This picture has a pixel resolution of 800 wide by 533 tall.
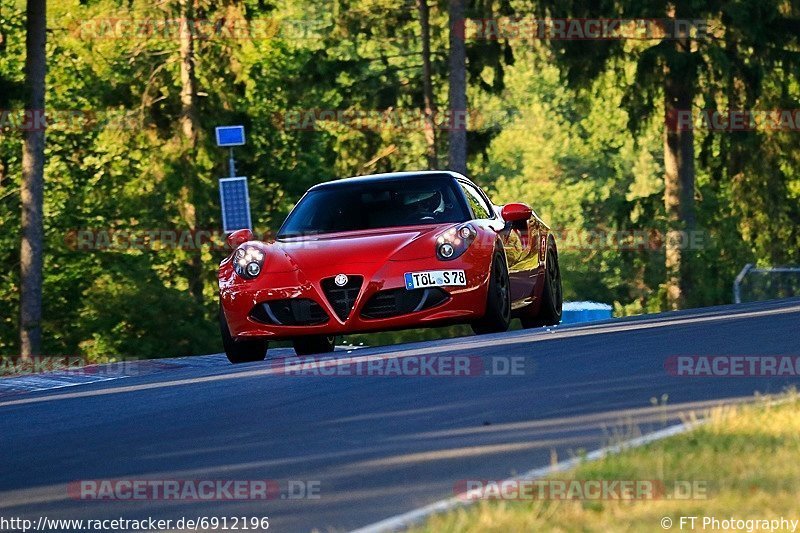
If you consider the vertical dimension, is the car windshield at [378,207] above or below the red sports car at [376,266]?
above

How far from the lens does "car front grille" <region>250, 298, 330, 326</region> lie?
15070mm

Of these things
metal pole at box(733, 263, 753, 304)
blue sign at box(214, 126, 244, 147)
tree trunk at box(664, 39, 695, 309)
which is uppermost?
blue sign at box(214, 126, 244, 147)

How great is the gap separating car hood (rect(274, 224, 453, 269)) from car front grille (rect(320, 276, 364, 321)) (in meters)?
0.16

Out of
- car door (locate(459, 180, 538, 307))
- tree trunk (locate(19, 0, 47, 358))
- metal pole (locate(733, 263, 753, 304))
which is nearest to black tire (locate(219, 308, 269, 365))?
car door (locate(459, 180, 538, 307))

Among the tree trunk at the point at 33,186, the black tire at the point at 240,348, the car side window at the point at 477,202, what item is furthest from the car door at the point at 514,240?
the tree trunk at the point at 33,186

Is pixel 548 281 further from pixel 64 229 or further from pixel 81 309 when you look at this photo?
pixel 64 229

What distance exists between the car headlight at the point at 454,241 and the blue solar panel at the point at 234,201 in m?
8.10

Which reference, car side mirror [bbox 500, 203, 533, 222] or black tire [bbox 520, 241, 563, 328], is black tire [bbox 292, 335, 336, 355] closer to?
black tire [bbox 520, 241, 563, 328]

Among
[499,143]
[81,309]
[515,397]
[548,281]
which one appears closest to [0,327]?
[81,309]

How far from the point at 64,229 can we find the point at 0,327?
3.32 m

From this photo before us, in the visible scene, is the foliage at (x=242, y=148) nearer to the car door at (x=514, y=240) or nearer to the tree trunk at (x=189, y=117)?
the tree trunk at (x=189, y=117)

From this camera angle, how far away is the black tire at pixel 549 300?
59.0 feet

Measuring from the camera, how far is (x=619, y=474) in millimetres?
7367

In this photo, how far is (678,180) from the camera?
130ft
